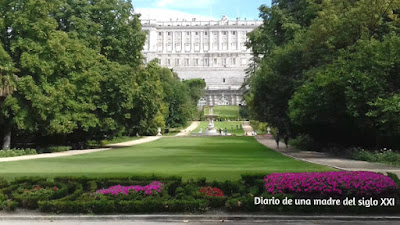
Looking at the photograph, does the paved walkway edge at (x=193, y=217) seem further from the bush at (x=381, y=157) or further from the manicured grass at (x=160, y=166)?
the bush at (x=381, y=157)

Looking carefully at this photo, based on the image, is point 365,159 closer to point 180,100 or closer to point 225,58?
point 180,100

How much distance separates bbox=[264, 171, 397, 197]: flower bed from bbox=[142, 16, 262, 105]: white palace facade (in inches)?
5419

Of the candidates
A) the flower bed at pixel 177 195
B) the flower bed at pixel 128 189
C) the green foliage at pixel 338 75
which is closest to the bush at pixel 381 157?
the green foliage at pixel 338 75

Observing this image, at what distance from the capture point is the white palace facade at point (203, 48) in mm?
151875

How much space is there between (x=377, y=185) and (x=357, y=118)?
597 inches

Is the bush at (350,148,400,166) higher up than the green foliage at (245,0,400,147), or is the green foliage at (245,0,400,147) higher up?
the green foliage at (245,0,400,147)

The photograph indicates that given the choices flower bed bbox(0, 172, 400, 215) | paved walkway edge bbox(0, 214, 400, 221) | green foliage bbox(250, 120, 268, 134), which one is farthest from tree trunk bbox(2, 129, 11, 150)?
green foliage bbox(250, 120, 268, 134)

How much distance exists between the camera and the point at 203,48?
15875 centimetres

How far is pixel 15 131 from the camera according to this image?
3119cm

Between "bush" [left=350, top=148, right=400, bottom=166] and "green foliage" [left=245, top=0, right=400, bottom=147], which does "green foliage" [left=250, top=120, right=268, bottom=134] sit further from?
"bush" [left=350, top=148, right=400, bottom=166]

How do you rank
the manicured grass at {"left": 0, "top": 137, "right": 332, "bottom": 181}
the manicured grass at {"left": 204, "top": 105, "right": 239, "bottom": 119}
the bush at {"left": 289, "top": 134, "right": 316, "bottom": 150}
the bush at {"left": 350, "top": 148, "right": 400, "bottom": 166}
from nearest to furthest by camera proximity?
the manicured grass at {"left": 0, "top": 137, "right": 332, "bottom": 181} < the bush at {"left": 350, "top": 148, "right": 400, "bottom": 166} < the bush at {"left": 289, "top": 134, "right": 316, "bottom": 150} < the manicured grass at {"left": 204, "top": 105, "right": 239, "bottom": 119}

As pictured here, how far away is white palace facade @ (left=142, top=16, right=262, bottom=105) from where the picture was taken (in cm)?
15188

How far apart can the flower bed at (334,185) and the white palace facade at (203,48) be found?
452 feet

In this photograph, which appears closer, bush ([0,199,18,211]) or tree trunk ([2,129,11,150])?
bush ([0,199,18,211])
